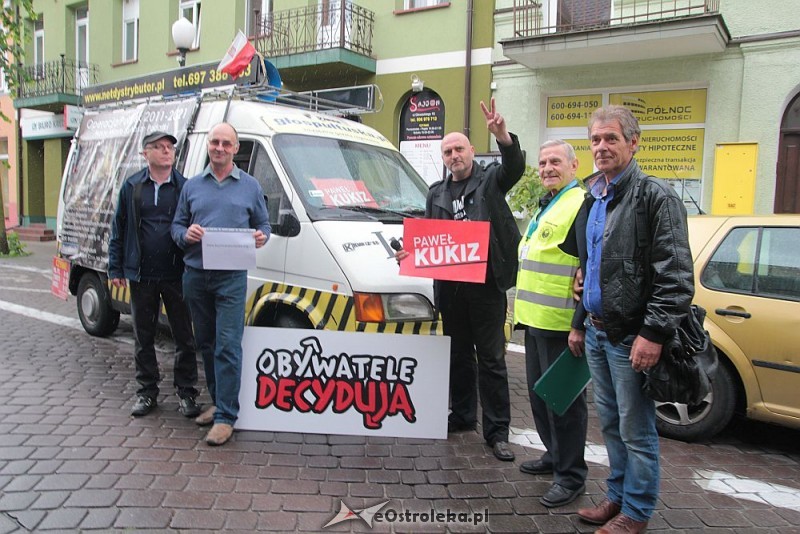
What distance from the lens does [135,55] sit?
1922cm

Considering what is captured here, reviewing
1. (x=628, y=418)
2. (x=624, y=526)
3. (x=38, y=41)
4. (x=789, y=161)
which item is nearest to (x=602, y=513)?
(x=624, y=526)

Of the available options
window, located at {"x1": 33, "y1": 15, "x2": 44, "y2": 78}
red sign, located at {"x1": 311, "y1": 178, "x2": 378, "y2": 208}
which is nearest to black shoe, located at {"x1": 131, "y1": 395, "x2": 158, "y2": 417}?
red sign, located at {"x1": 311, "y1": 178, "x2": 378, "y2": 208}

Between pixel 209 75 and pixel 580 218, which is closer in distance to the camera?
pixel 580 218

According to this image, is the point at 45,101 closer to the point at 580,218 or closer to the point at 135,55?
the point at 135,55

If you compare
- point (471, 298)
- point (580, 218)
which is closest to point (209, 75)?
point (471, 298)

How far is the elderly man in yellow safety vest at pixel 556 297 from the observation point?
3.43m

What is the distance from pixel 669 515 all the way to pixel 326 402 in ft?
7.30

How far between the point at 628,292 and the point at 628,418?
0.61 meters

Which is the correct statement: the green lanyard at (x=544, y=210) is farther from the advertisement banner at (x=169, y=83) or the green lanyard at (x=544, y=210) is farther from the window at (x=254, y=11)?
the window at (x=254, y=11)

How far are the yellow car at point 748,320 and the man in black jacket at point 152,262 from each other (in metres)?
3.56

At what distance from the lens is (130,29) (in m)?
19.7

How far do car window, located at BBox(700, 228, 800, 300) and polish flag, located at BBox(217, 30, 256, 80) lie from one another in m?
4.24

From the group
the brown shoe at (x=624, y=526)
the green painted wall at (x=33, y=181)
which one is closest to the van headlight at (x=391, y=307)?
the brown shoe at (x=624, y=526)

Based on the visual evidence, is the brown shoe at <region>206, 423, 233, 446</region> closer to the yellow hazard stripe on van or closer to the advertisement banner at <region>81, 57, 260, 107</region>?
the yellow hazard stripe on van
